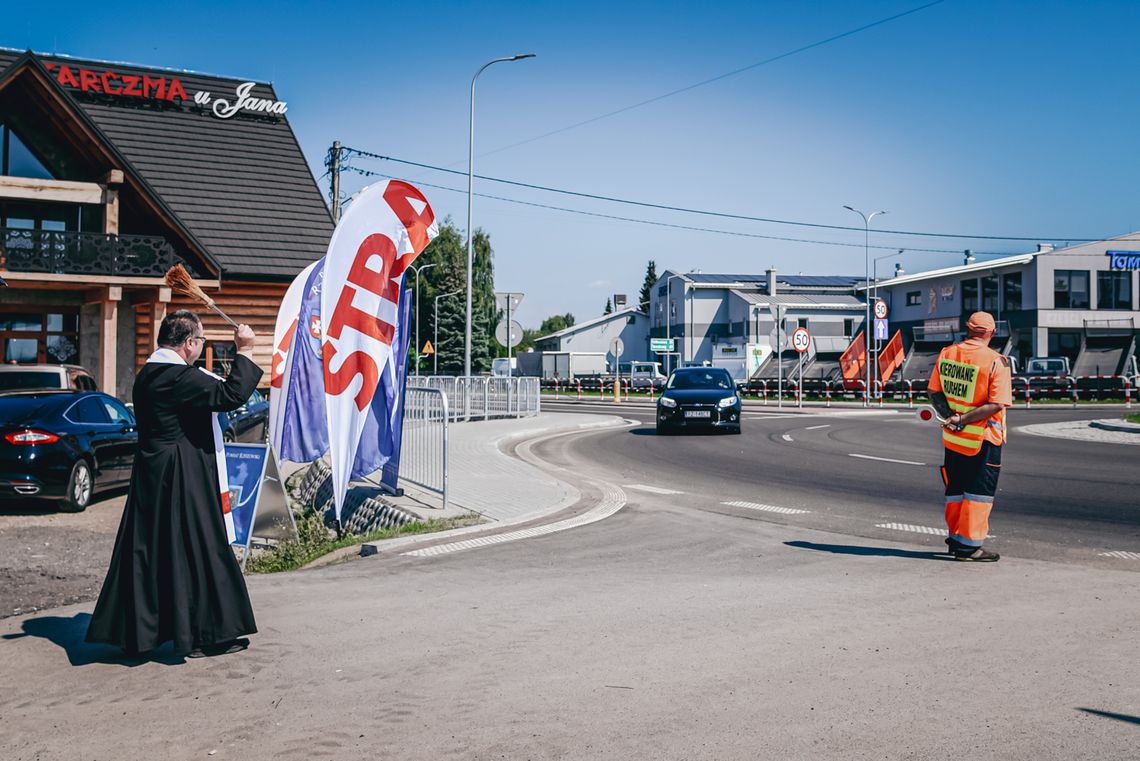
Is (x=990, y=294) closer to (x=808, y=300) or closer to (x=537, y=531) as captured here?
(x=808, y=300)

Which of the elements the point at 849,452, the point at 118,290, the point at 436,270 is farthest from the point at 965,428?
the point at 436,270

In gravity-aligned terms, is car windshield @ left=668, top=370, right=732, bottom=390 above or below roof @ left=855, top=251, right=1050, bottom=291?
below

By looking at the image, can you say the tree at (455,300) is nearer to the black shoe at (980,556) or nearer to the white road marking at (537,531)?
the white road marking at (537,531)

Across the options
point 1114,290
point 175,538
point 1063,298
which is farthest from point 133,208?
point 1114,290

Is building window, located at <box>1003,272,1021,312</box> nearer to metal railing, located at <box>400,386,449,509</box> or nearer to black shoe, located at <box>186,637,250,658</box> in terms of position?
metal railing, located at <box>400,386,449,509</box>

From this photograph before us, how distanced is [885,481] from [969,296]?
2082 inches

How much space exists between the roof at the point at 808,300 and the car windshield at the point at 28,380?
64.5 metres

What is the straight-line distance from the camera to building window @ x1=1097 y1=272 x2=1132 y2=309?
5703 centimetres

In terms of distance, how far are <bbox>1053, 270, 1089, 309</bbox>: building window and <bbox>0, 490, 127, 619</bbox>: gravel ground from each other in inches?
2162

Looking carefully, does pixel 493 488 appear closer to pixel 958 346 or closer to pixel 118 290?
pixel 958 346

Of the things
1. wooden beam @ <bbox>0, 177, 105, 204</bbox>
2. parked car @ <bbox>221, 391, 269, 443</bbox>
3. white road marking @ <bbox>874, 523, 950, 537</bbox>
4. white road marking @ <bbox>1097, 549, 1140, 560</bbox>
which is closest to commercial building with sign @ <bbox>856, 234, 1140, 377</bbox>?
wooden beam @ <bbox>0, 177, 105, 204</bbox>

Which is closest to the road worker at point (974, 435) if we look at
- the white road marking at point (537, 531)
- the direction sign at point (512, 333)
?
the white road marking at point (537, 531)

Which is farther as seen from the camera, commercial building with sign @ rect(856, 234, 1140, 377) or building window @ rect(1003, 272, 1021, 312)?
building window @ rect(1003, 272, 1021, 312)

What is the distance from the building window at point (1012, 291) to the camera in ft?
189
